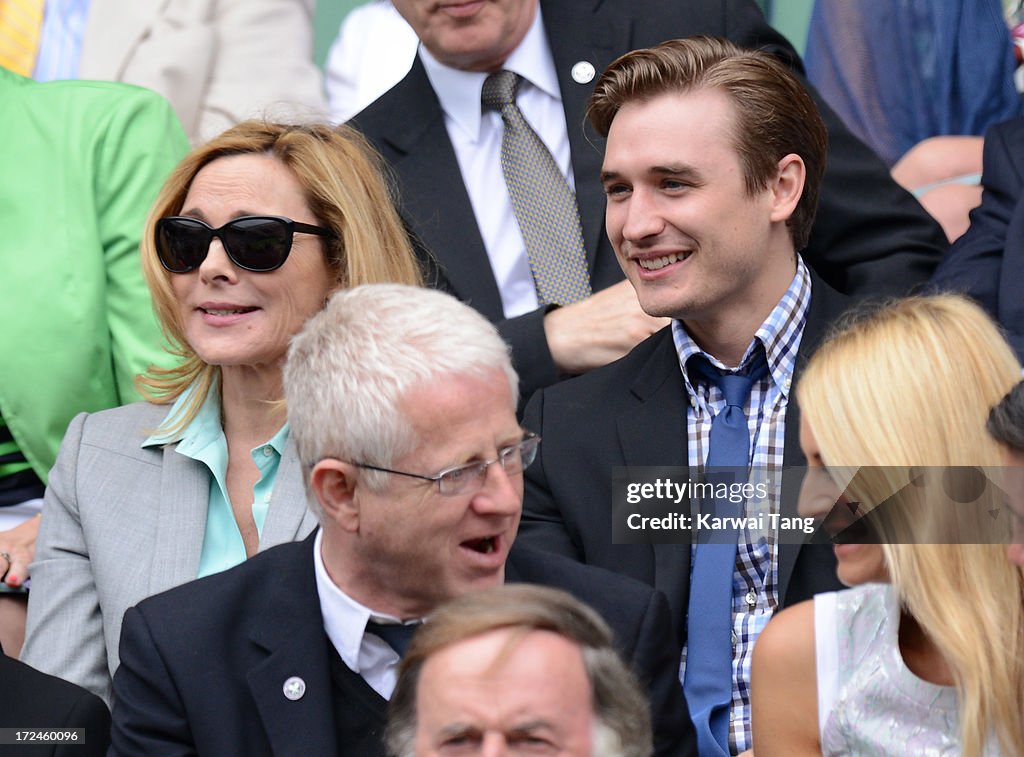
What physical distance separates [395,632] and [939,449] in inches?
A: 36.3

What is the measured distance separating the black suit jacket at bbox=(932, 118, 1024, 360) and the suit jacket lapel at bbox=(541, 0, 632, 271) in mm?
796

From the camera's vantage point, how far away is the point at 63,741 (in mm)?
2730

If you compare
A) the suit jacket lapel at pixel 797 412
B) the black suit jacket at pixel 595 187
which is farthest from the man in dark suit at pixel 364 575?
the black suit jacket at pixel 595 187

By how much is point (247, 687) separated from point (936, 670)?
1.11 metres

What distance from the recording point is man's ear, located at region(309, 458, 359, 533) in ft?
8.58

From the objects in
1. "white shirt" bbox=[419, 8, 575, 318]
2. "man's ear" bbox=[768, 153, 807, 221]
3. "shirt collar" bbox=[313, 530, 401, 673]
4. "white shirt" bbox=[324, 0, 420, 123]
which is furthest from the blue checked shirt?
"white shirt" bbox=[324, 0, 420, 123]

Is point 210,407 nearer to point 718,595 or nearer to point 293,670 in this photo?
point 293,670

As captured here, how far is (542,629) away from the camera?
219 centimetres

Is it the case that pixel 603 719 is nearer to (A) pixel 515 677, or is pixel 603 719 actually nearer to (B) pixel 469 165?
(A) pixel 515 677

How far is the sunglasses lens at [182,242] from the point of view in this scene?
3.36 m

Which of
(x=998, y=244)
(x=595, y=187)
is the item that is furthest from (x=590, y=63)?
(x=998, y=244)

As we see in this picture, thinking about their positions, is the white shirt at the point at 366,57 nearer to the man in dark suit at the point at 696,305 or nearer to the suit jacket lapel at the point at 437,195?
the suit jacket lapel at the point at 437,195

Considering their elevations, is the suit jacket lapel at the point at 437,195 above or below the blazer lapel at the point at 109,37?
below

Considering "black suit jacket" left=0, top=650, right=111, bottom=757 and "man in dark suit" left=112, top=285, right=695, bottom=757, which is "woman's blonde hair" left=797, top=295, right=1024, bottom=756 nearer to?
"man in dark suit" left=112, top=285, right=695, bottom=757
